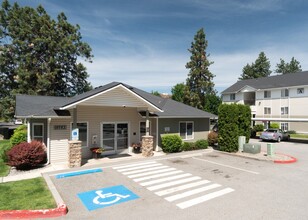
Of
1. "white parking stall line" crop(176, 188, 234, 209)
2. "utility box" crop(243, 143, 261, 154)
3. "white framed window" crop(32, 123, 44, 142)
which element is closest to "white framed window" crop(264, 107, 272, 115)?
"utility box" crop(243, 143, 261, 154)

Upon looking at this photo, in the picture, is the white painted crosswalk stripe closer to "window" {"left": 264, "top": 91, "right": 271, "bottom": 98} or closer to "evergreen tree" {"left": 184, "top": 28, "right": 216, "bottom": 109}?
"evergreen tree" {"left": 184, "top": 28, "right": 216, "bottom": 109}

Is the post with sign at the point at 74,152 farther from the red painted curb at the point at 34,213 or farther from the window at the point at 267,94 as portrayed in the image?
the window at the point at 267,94

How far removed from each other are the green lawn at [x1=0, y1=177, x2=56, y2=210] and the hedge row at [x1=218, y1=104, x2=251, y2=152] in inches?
551

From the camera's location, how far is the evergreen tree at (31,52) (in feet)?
102

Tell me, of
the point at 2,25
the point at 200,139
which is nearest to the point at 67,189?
the point at 200,139

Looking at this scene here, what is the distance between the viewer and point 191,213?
7.39 m

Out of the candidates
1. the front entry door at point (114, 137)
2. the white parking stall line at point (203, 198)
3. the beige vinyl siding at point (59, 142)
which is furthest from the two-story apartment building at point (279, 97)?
the beige vinyl siding at point (59, 142)

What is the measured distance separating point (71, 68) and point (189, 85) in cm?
2383

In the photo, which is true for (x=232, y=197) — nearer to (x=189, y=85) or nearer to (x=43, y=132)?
(x=43, y=132)

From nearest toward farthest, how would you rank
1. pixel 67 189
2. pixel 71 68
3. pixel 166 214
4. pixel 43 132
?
pixel 166 214
pixel 67 189
pixel 43 132
pixel 71 68

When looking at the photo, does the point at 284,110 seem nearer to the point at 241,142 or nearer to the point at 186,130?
the point at 241,142

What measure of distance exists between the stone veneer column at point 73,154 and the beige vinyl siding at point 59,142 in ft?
5.88

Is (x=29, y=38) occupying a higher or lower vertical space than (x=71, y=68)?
higher

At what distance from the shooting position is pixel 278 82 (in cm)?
4409
